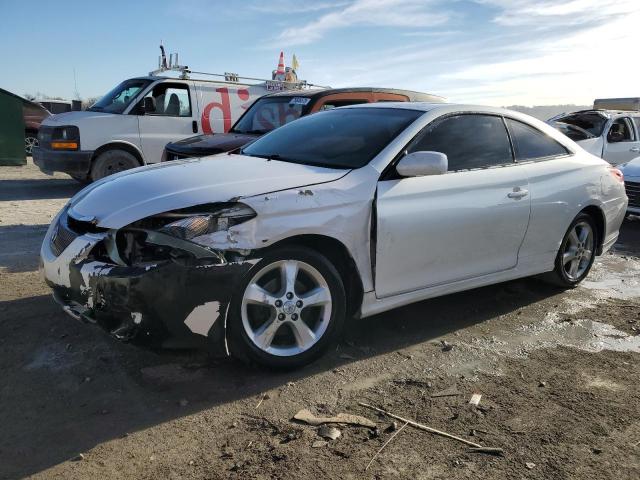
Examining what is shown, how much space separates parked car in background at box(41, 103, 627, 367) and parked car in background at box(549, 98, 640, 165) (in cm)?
703

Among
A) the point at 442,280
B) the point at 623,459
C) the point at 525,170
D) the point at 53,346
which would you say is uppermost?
the point at 525,170

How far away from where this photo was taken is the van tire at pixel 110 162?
9.81m

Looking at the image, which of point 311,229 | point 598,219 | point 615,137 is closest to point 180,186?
point 311,229

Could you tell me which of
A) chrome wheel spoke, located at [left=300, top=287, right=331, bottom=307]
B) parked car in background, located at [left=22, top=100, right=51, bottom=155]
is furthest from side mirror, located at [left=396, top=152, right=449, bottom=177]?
parked car in background, located at [left=22, top=100, right=51, bottom=155]

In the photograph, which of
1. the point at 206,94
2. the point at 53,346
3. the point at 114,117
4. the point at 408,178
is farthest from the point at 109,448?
the point at 206,94

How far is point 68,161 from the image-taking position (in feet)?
31.4

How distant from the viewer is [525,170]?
456 cm

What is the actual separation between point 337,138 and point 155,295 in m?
1.90

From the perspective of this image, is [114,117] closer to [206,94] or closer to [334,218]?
[206,94]

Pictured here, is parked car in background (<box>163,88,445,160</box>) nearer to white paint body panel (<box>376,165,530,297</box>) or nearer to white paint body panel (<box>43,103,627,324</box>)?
white paint body panel (<box>43,103,627,324</box>)

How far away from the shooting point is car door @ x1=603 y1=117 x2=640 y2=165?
11203 millimetres

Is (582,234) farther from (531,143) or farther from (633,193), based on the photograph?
(633,193)

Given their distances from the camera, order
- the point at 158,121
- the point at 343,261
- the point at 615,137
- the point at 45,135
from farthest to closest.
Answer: the point at 615,137, the point at 158,121, the point at 45,135, the point at 343,261

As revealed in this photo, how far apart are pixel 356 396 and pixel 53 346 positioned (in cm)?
201
